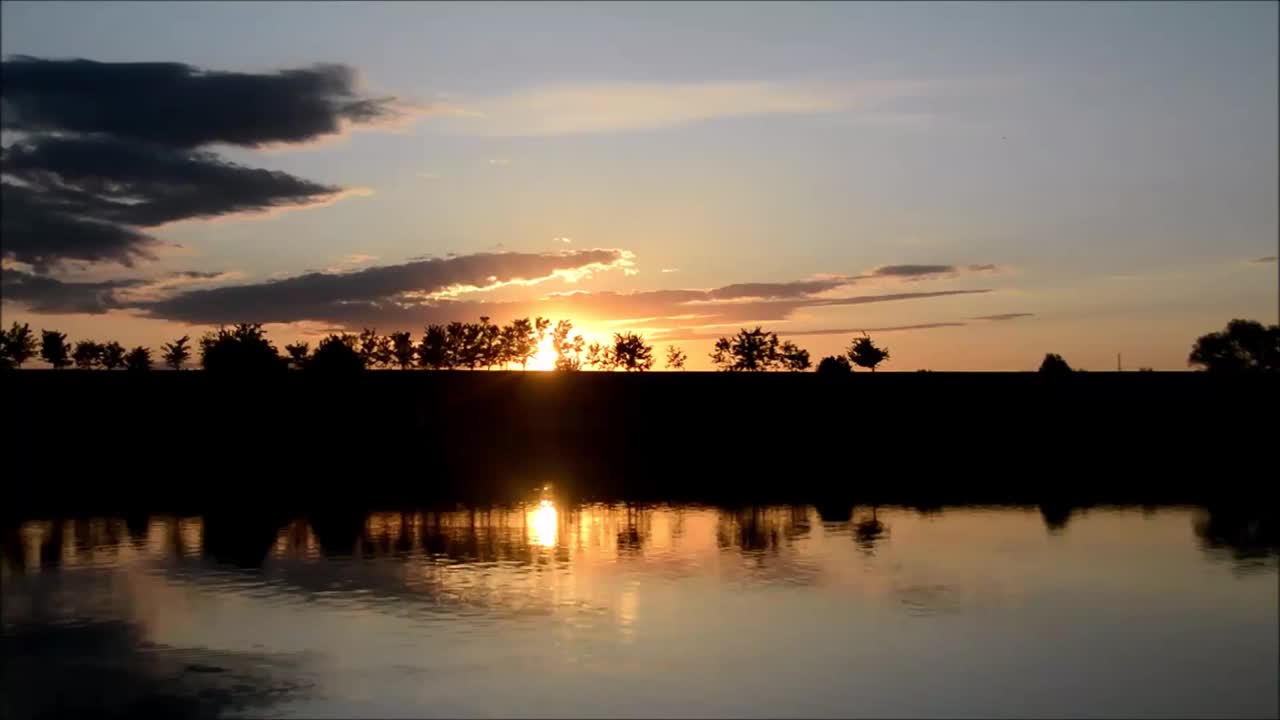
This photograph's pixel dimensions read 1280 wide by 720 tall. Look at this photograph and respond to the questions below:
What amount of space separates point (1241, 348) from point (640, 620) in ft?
541

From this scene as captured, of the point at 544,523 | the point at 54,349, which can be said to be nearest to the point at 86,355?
the point at 54,349

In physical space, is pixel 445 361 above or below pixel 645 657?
above

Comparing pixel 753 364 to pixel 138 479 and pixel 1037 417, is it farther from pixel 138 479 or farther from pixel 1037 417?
pixel 138 479

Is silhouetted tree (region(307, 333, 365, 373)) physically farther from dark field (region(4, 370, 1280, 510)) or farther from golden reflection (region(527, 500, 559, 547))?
golden reflection (region(527, 500, 559, 547))

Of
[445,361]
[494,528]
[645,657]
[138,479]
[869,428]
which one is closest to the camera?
[645,657]

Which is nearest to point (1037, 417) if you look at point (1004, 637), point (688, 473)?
point (688, 473)

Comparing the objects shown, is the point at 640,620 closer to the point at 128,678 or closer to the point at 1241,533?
the point at 128,678

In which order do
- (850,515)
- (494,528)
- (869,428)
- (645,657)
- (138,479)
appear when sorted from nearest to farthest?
1. (645,657)
2. (494,528)
3. (850,515)
4. (138,479)
5. (869,428)

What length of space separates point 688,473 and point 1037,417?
39.8 metres

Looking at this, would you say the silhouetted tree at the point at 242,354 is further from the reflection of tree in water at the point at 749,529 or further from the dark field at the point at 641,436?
the reflection of tree in water at the point at 749,529

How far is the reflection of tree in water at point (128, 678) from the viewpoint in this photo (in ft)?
74.0

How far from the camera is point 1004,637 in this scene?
28.6m

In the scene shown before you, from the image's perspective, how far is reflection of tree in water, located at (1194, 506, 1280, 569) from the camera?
1598 inches

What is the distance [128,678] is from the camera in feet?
80.1
